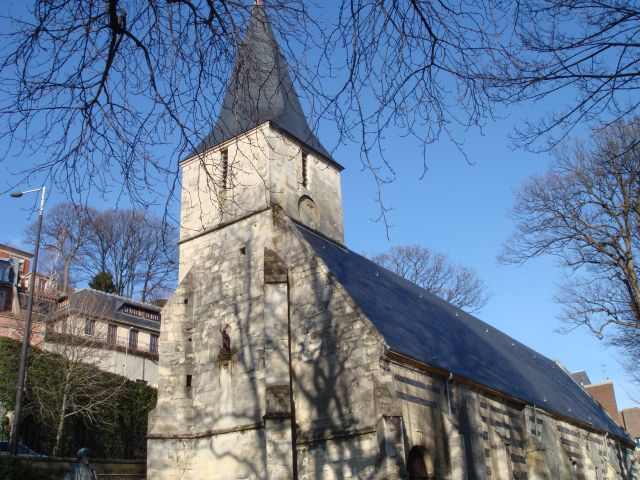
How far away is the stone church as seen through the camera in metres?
15.7

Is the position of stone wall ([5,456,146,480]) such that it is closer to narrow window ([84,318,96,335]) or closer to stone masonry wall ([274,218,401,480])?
stone masonry wall ([274,218,401,480])

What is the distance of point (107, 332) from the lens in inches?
1367

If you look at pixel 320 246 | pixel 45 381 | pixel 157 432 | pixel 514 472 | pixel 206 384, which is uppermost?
pixel 320 246

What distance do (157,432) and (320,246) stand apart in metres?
6.63

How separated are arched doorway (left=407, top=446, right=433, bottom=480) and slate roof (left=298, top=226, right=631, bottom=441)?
2090 millimetres

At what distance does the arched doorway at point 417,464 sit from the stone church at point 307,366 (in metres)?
0.04

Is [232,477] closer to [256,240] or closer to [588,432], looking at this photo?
[256,240]

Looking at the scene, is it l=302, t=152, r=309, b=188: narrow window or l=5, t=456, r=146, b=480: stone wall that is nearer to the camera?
l=5, t=456, r=146, b=480: stone wall

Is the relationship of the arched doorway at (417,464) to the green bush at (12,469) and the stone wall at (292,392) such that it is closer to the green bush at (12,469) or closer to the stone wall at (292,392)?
the stone wall at (292,392)

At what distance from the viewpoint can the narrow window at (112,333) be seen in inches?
1378

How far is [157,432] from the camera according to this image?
59.3 feet

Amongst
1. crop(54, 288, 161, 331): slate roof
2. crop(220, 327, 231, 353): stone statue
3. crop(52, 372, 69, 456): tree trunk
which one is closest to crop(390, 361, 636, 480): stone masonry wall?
crop(220, 327, 231, 353): stone statue

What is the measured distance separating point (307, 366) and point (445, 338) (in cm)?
634

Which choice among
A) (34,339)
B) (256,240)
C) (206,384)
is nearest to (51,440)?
(34,339)
